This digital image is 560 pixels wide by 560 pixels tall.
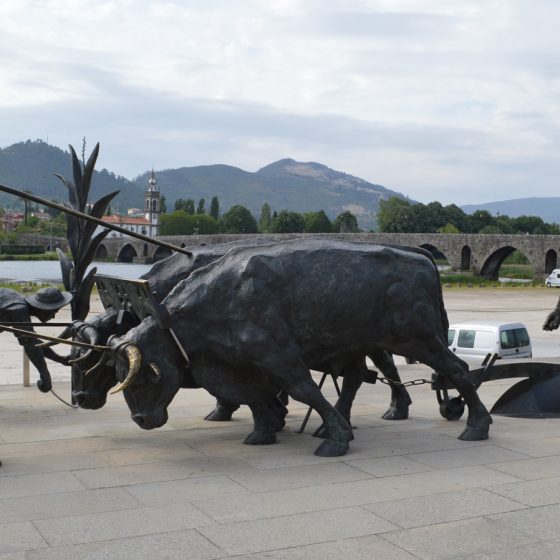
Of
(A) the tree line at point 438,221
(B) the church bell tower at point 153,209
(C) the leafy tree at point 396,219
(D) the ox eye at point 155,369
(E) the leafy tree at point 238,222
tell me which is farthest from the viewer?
(B) the church bell tower at point 153,209

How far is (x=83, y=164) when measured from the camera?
12570 mm

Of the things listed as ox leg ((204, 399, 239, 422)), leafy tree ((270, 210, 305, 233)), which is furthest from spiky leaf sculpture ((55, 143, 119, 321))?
leafy tree ((270, 210, 305, 233))

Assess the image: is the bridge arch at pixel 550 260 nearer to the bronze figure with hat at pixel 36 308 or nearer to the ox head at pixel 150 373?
the bronze figure with hat at pixel 36 308

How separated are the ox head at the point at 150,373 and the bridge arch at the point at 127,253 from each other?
123 m

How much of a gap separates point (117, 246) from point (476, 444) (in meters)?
125

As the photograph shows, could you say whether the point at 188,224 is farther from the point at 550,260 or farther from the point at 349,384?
the point at 349,384

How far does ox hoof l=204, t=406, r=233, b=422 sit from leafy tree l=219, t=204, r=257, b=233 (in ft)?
465

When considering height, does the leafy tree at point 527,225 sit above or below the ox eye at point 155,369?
above

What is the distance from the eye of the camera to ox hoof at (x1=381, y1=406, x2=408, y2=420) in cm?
1154

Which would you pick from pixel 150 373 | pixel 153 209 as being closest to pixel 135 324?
pixel 150 373

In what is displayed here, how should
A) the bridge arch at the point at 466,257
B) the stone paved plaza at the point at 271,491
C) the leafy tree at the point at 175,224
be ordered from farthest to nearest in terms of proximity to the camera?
the leafy tree at the point at 175,224, the bridge arch at the point at 466,257, the stone paved plaza at the point at 271,491

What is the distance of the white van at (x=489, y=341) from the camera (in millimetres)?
18156

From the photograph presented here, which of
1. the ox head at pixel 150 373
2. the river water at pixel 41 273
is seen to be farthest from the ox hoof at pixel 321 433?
the river water at pixel 41 273

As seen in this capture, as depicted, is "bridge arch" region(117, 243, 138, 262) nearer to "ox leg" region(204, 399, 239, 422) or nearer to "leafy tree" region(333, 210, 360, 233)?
"leafy tree" region(333, 210, 360, 233)
